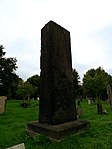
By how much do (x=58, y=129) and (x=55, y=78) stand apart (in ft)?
5.79

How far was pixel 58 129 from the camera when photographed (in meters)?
5.70

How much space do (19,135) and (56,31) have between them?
4.22 metres

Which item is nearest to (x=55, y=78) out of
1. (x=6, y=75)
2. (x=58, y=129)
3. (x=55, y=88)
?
(x=55, y=88)

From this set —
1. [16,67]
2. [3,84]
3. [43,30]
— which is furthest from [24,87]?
[43,30]

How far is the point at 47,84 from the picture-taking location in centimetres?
657

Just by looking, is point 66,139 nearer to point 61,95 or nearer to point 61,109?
point 61,109

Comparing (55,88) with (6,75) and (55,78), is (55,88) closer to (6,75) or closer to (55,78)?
(55,78)

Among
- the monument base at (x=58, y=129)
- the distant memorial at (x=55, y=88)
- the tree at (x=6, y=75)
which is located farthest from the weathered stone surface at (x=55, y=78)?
the tree at (x=6, y=75)

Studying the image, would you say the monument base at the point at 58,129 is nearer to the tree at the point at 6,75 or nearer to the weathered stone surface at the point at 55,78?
the weathered stone surface at the point at 55,78

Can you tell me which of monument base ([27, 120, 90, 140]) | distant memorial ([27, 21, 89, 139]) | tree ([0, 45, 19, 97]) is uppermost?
tree ([0, 45, 19, 97])

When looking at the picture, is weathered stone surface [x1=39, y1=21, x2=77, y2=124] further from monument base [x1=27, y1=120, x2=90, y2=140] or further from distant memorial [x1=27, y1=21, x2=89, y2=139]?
monument base [x1=27, y1=120, x2=90, y2=140]

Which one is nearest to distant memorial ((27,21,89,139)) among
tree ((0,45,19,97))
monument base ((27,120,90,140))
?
monument base ((27,120,90,140))

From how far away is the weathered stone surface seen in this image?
20.8 ft

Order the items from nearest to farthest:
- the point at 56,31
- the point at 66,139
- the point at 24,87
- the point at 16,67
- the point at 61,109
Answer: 1. the point at 66,139
2. the point at 61,109
3. the point at 56,31
4. the point at 24,87
5. the point at 16,67
